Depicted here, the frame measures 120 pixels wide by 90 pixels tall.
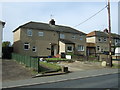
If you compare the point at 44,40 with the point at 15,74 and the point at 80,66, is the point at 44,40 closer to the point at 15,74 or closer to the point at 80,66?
the point at 80,66

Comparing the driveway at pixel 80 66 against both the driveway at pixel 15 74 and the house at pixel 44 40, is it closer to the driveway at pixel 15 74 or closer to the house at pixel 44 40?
the driveway at pixel 15 74

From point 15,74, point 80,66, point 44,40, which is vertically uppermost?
point 44,40

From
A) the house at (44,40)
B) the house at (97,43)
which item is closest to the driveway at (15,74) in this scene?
the house at (44,40)

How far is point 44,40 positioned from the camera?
3209 cm

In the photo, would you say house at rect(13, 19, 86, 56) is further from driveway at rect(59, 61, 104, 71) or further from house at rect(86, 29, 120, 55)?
driveway at rect(59, 61, 104, 71)

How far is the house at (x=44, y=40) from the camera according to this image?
29.7 m

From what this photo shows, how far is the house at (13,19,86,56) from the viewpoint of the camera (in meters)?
29.7

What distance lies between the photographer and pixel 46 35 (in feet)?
106

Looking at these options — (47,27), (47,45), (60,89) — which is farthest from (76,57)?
(60,89)

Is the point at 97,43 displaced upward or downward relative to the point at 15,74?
upward

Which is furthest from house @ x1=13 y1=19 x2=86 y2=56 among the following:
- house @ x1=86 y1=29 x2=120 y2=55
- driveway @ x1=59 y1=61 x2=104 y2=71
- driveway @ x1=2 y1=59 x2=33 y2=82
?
driveway @ x1=2 y1=59 x2=33 y2=82

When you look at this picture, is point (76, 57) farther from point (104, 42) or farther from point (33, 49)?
point (104, 42)

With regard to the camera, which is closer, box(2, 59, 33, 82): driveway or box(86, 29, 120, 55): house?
box(2, 59, 33, 82): driveway

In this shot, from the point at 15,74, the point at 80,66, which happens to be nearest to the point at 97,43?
the point at 80,66
